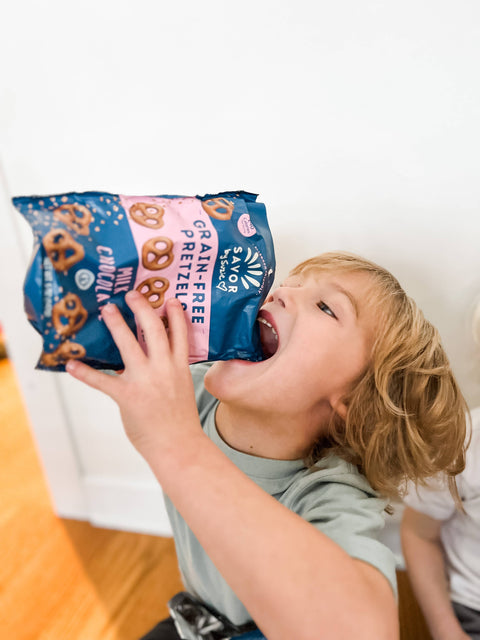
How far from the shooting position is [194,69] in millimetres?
703

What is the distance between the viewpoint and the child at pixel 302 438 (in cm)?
39

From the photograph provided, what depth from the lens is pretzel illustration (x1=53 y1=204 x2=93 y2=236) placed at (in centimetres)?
40

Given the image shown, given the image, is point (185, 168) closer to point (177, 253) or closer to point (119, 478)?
point (177, 253)

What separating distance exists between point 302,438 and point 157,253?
0.31 metres

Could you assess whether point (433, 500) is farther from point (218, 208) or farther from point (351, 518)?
point (218, 208)

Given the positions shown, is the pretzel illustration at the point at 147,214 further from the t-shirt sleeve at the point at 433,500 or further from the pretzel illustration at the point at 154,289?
the t-shirt sleeve at the point at 433,500

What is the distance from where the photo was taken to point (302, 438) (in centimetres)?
61

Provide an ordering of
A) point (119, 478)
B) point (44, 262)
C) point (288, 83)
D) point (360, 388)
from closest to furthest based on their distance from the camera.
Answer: point (44, 262) → point (360, 388) → point (288, 83) → point (119, 478)

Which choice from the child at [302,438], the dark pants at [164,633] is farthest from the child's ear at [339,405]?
the dark pants at [164,633]

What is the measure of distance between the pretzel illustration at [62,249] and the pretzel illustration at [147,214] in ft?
0.19

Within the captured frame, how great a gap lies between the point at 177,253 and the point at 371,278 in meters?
0.27

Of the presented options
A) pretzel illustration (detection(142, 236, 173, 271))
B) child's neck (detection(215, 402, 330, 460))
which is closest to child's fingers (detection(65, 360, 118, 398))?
pretzel illustration (detection(142, 236, 173, 271))

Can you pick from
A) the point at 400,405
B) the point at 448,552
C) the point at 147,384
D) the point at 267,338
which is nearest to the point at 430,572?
the point at 448,552

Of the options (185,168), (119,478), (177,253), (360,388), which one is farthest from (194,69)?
(119,478)
